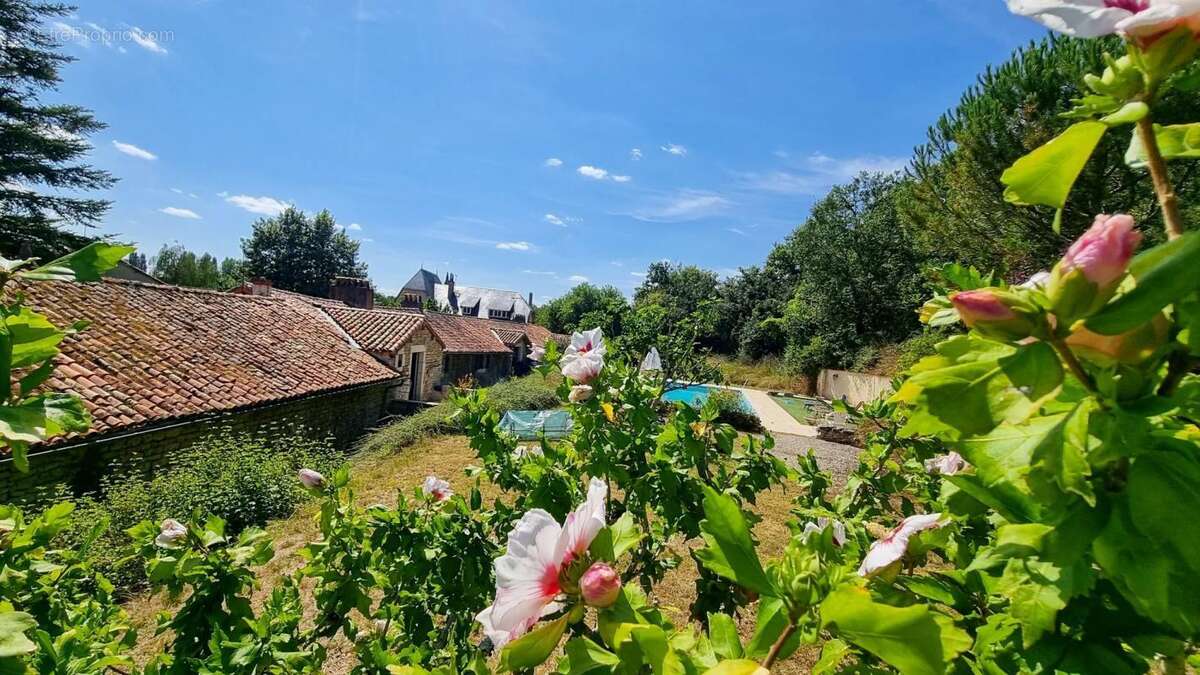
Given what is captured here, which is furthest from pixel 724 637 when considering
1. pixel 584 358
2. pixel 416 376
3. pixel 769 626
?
pixel 416 376

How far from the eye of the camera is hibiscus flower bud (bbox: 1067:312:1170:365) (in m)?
0.55

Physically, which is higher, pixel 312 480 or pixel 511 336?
pixel 511 336

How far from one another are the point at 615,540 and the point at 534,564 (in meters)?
0.20

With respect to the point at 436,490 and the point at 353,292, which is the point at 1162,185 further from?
the point at 353,292

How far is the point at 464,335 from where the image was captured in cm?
2441

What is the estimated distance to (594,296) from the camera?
5125 cm

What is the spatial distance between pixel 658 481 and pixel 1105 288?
6.65 feet

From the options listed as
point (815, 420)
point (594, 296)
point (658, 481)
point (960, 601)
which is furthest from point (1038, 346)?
point (594, 296)

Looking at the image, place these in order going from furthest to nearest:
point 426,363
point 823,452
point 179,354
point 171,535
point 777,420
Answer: point 426,363 < point 777,420 < point 823,452 < point 179,354 < point 171,535

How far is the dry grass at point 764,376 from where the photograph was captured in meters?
27.9

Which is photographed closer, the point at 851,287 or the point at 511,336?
the point at 851,287

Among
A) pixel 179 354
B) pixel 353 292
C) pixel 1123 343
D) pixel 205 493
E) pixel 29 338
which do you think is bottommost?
pixel 205 493

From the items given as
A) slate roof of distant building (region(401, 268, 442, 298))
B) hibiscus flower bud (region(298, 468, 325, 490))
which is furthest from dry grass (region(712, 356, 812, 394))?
slate roof of distant building (region(401, 268, 442, 298))

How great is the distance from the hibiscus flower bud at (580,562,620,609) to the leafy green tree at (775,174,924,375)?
27.4m
